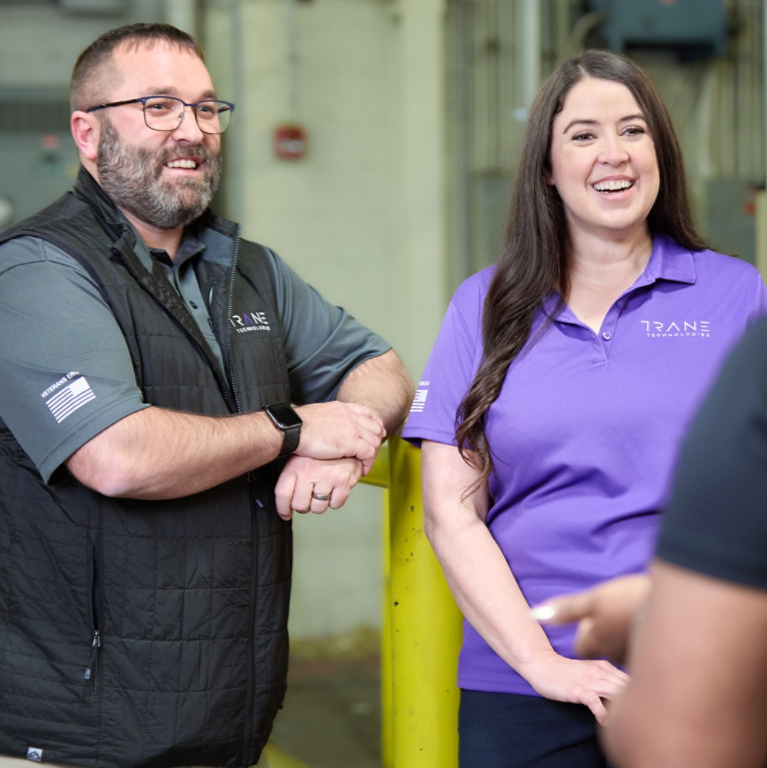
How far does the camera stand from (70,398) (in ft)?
4.37

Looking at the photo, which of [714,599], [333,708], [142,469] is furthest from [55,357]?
[333,708]

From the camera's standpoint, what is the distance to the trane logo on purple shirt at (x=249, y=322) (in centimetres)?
157

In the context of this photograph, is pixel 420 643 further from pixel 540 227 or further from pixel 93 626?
pixel 540 227

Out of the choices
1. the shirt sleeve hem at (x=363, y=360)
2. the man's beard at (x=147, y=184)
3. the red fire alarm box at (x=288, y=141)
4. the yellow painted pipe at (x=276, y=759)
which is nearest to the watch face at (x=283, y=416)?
the shirt sleeve hem at (x=363, y=360)

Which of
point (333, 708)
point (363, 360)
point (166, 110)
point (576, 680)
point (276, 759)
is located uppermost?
point (166, 110)

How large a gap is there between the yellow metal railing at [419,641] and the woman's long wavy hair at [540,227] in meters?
0.24

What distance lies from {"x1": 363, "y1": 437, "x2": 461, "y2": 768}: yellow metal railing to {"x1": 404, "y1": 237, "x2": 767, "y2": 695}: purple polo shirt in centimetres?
15

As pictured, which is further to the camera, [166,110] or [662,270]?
[166,110]

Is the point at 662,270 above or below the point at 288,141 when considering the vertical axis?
below

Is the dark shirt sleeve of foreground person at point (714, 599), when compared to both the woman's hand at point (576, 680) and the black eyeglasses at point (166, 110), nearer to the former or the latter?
the woman's hand at point (576, 680)

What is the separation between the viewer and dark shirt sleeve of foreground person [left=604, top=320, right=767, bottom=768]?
519mm

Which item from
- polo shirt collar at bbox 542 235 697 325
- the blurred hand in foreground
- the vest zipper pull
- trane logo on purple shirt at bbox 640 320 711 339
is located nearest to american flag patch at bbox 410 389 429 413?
polo shirt collar at bbox 542 235 697 325

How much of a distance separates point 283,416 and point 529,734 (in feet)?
1.94

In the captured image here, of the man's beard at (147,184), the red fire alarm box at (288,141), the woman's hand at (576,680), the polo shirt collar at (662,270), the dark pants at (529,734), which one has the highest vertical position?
the red fire alarm box at (288,141)
